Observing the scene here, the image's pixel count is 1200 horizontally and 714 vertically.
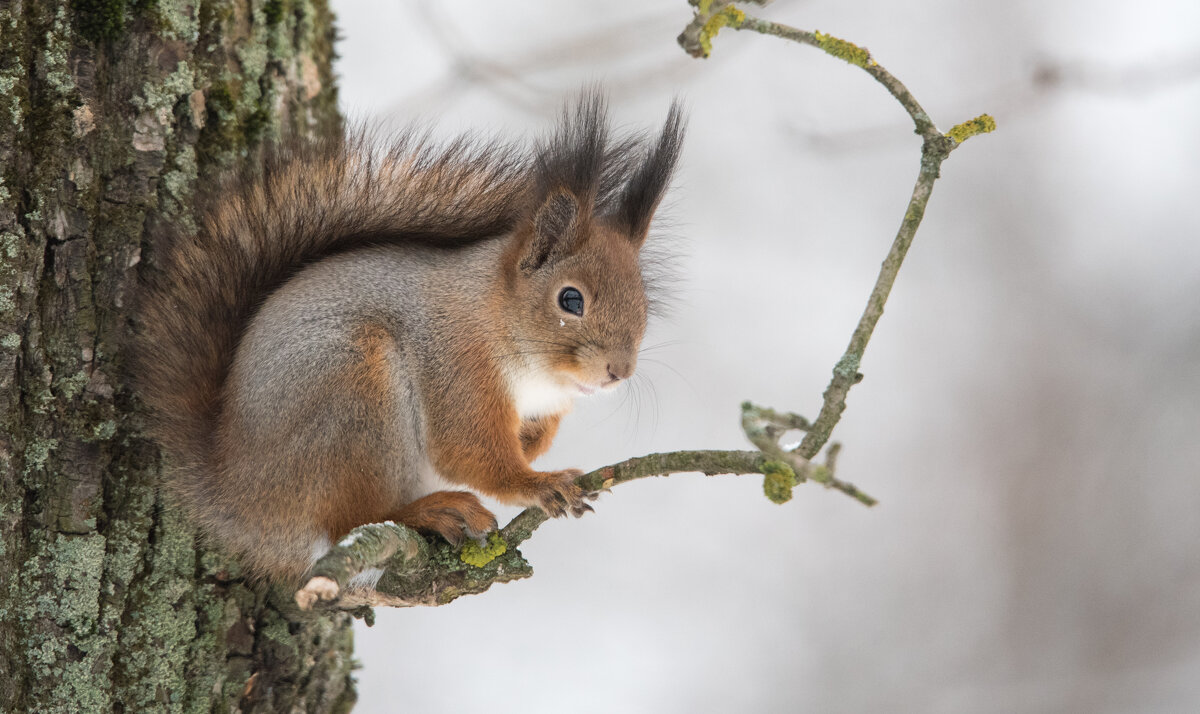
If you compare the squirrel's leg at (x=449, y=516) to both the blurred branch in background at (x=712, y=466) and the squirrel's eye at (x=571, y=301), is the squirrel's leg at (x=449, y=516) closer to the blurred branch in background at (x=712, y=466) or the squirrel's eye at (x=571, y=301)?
the blurred branch in background at (x=712, y=466)

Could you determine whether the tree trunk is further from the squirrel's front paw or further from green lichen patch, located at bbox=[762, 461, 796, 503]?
green lichen patch, located at bbox=[762, 461, 796, 503]

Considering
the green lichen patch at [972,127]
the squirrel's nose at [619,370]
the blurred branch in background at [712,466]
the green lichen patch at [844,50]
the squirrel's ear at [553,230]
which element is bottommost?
the blurred branch in background at [712,466]

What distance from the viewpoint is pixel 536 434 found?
2100 mm

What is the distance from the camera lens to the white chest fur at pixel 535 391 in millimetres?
1892

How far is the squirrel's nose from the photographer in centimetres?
189

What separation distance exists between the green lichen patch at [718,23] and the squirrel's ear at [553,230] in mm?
720

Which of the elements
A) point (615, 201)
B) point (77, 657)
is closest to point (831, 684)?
point (615, 201)

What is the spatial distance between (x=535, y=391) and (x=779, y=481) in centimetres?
96

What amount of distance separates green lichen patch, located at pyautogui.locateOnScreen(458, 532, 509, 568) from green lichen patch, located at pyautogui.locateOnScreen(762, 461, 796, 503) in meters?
0.55

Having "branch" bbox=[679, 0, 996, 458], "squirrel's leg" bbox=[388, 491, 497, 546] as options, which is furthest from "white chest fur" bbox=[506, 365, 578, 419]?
"branch" bbox=[679, 0, 996, 458]

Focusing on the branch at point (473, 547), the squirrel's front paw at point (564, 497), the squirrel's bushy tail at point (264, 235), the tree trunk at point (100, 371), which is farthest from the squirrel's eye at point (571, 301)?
the tree trunk at point (100, 371)

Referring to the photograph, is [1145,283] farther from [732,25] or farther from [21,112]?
[21,112]

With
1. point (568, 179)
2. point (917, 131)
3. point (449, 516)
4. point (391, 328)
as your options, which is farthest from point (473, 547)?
point (917, 131)

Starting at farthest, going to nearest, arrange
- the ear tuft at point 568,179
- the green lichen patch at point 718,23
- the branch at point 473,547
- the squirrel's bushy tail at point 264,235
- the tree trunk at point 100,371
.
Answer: the ear tuft at point 568,179 < the squirrel's bushy tail at point 264,235 < the tree trunk at point 100,371 < the green lichen patch at point 718,23 < the branch at point 473,547
